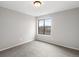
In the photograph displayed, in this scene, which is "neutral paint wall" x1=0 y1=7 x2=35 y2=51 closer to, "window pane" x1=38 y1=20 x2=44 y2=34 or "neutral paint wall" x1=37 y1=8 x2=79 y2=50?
"window pane" x1=38 y1=20 x2=44 y2=34

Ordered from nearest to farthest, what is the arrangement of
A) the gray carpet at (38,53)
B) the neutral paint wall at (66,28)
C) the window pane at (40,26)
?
the gray carpet at (38,53), the neutral paint wall at (66,28), the window pane at (40,26)

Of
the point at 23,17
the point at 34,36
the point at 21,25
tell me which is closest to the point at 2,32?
the point at 21,25

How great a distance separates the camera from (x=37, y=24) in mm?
6250

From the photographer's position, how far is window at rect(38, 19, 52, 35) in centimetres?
536

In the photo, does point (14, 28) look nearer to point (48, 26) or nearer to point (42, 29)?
point (42, 29)

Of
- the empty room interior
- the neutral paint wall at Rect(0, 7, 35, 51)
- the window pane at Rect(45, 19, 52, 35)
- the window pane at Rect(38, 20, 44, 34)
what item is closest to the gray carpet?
A: the empty room interior

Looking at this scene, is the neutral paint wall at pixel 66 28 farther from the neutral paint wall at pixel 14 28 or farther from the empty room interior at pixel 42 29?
the neutral paint wall at pixel 14 28

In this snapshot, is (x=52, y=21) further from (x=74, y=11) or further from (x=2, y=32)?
(x=2, y=32)

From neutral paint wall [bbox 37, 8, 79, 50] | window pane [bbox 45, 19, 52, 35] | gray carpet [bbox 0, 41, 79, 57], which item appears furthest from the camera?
window pane [bbox 45, 19, 52, 35]

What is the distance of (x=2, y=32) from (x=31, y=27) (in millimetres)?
2672

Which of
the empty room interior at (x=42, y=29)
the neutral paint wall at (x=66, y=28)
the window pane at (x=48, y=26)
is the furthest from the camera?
the window pane at (x=48, y=26)

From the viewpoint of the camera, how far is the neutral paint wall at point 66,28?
3.66 metres

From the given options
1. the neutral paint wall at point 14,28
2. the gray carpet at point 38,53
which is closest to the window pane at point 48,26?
the neutral paint wall at point 14,28

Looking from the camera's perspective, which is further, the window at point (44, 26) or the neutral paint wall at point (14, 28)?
the window at point (44, 26)
